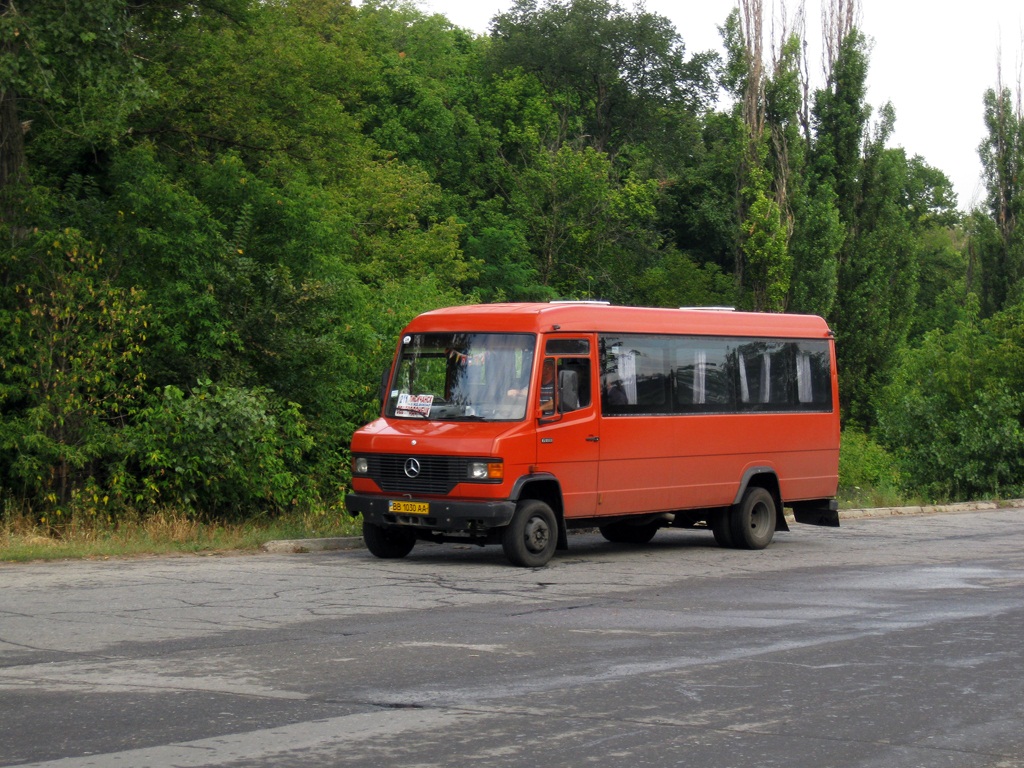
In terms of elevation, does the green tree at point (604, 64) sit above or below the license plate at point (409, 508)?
above

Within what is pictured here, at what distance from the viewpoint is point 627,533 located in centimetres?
1967

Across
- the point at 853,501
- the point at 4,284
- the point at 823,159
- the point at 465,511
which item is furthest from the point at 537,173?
the point at 465,511

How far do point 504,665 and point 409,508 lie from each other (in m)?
Answer: 6.61

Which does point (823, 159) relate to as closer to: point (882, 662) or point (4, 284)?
point (4, 284)

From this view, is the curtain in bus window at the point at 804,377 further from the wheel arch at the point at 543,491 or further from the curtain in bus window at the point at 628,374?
the wheel arch at the point at 543,491

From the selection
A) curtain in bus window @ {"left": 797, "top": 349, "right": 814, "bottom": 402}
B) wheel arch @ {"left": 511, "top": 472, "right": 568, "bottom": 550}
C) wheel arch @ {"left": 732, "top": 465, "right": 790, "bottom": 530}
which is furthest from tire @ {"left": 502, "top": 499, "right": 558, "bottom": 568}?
curtain in bus window @ {"left": 797, "top": 349, "right": 814, "bottom": 402}

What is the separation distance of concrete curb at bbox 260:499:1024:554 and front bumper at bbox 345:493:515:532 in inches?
72.4

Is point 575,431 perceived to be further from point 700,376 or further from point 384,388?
point 700,376

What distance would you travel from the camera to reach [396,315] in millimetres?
24500

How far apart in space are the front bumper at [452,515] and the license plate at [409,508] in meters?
0.04

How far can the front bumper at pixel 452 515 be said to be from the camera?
15297 mm

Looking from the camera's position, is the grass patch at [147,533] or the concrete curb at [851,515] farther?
the concrete curb at [851,515]

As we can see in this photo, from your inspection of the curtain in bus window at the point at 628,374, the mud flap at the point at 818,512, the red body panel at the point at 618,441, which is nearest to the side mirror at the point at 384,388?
the red body panel at the point at 618,441

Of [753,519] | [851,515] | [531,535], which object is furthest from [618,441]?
[851,515]
